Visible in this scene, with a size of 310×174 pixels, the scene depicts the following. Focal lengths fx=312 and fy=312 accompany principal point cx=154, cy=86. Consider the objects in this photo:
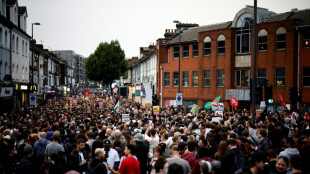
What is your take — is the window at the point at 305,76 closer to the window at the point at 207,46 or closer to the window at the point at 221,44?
the window at the point at 221,44

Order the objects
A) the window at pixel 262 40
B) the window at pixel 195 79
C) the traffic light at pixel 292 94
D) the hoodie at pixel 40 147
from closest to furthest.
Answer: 1. the hoodie at pixel 40 147
2. the traffic light at pixel 292 94
3. the window at pixel 262 40
4. the window at pixel 195 79

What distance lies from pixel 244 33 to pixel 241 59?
265 cm

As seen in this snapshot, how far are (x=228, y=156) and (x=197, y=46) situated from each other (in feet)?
100

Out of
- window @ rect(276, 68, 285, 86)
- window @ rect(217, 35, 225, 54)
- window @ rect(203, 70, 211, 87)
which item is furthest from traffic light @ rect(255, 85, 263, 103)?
window @ rect(203, 70, 211, 87)

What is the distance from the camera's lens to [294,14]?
3028cm

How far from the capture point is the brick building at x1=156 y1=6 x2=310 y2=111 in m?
28.1

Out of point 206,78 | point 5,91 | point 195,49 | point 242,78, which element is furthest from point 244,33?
point 5,91

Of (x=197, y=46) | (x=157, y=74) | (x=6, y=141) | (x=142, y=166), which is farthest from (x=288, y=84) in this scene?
(x=6, y=141)

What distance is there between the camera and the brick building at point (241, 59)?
92.2 feet

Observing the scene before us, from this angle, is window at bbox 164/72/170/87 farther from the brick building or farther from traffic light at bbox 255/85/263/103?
traffic light at bbox 255/85/263/103

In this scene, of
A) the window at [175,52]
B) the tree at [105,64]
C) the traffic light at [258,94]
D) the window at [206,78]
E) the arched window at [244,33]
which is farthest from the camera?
the tree at [105,64]

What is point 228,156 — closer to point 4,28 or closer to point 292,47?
point 292,47

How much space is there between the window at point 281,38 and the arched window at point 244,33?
2889 mm

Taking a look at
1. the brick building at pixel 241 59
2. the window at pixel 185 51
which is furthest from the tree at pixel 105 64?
the window at pixel 185 51
